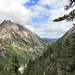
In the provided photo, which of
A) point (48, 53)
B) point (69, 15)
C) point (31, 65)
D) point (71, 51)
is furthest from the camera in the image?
point (48, 53)

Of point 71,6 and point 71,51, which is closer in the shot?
point 71,6

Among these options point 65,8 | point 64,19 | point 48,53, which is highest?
point 48,53

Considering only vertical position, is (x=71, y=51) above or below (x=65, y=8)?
below

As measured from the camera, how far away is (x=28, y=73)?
145 feet

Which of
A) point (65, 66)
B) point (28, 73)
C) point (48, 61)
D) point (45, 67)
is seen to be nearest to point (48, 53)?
point (48, 61)

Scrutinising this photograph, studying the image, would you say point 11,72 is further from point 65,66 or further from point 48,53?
point 48,53

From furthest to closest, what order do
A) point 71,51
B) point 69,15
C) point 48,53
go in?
1. point 48,53
2. point 71,51
3. point 69,15

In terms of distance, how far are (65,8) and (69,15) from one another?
1030 mm

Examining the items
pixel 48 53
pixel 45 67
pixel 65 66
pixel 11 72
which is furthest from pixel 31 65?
pixel 48 53

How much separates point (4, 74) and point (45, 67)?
76577 millimetres

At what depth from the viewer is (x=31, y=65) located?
142 feet

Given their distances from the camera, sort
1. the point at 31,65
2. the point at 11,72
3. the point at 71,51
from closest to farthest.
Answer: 1. the point at 71,51
2. the point at 11,72
3. the point at 31,65

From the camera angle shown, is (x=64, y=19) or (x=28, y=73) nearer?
(x=64, y=19)

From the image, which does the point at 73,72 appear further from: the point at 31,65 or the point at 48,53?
the point at 48,53
